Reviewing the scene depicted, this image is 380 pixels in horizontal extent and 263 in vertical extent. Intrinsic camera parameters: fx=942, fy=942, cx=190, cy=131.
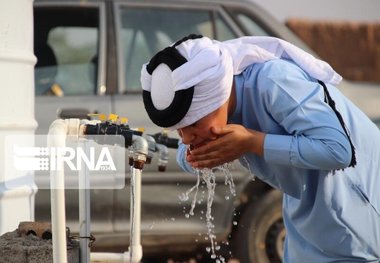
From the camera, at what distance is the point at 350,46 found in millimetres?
17219

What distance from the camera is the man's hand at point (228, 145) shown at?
2.64 meters

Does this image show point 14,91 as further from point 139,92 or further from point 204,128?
point 139,92

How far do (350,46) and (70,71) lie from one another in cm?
1156

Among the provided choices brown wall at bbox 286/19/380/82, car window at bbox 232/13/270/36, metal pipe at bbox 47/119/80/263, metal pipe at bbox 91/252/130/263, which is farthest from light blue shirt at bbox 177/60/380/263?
brown wall at bbox 286/19/380/82

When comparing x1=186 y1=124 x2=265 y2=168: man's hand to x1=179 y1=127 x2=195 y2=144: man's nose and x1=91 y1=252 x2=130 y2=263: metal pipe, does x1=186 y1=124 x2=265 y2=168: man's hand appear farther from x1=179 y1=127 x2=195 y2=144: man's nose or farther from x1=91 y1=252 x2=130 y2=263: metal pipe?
x1=91 y1=252 x2=130 y2=263: metal pipe

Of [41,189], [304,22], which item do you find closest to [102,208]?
[41,189]

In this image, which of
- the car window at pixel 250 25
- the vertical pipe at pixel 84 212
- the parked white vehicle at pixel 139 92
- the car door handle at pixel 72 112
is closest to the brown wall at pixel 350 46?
the car window at pixel 250 25

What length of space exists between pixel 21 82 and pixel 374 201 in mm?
1624

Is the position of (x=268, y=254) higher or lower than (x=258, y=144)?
lower

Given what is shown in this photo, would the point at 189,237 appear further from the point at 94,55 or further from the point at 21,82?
the point at 21,82

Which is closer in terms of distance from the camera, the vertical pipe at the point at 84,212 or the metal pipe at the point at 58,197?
the metal pipe at the point at 58,197

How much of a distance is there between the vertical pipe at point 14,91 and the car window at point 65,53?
2.35 m

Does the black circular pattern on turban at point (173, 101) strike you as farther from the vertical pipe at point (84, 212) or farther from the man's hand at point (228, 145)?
the vertical pipe at point (84, 212)

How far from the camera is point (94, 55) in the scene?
20.8 ft
